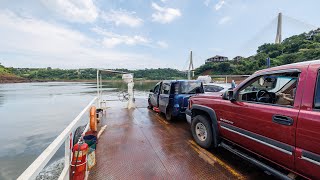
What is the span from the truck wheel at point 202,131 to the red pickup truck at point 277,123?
0.07m

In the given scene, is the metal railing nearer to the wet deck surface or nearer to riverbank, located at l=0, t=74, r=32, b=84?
the wet deck surface

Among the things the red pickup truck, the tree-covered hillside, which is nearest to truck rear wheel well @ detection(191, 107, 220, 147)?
the red pickup truck

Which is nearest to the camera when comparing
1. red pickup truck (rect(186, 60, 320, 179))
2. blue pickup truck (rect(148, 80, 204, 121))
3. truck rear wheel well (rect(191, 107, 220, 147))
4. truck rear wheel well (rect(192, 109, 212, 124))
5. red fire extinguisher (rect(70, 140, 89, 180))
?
red pickup truck (rect(186, 60, 320, 179))

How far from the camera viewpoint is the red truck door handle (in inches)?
79.4

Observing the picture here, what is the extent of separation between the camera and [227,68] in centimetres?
5269

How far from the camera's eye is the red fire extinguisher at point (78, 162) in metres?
2.41

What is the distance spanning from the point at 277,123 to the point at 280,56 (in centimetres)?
4411

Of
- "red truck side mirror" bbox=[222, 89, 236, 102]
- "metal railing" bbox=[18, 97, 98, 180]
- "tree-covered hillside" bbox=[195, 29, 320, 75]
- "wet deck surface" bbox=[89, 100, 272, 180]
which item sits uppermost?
"tree-covered hillside" bbox=[195, 29, 320, 75]

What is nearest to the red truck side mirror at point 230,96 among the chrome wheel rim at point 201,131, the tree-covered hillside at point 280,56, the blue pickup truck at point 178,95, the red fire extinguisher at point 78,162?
the chrome wheel rim at point 201,131

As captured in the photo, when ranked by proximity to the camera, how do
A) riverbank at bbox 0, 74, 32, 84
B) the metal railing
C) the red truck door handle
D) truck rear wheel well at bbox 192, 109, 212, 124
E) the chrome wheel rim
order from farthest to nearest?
1. riverbank at bbox 0, 74, 32, 84
2. the chrome wheel rim
3. truck rear wheel well at bbox 192, 109, 212, 124
4. the red truck door handle
5. the metal railing

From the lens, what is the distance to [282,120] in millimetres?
2102

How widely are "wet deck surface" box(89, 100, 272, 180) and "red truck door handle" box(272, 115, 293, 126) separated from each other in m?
1.17

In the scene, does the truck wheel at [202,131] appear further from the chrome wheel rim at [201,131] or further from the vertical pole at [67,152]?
the vertical pole at [67,152]

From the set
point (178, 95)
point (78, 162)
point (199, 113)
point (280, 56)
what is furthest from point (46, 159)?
point (280, 56)
